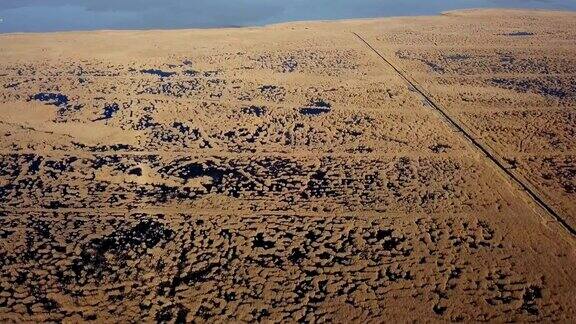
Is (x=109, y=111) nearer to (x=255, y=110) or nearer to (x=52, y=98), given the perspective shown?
(x=52, y=98)

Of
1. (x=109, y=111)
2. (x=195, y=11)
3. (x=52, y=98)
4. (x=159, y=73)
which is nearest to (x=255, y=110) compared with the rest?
(x=109, y=111)

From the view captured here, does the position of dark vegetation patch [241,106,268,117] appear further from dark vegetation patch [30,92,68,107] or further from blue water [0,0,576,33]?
blue water [0,0,576,33]

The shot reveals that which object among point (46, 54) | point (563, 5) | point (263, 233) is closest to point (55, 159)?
point (263, 233)

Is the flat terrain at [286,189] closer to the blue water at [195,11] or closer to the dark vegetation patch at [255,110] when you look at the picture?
the dark vegetation patch at [255,110]

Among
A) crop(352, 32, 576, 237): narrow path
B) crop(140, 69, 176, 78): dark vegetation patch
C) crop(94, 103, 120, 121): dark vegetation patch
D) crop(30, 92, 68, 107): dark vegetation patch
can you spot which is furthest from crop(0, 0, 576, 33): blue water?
crop(352, 32, 576, 237): narrow path

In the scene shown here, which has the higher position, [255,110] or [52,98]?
[52,98]

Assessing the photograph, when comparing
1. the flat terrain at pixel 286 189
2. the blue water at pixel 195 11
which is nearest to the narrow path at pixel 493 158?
the flat terrain at pixel 286 189
